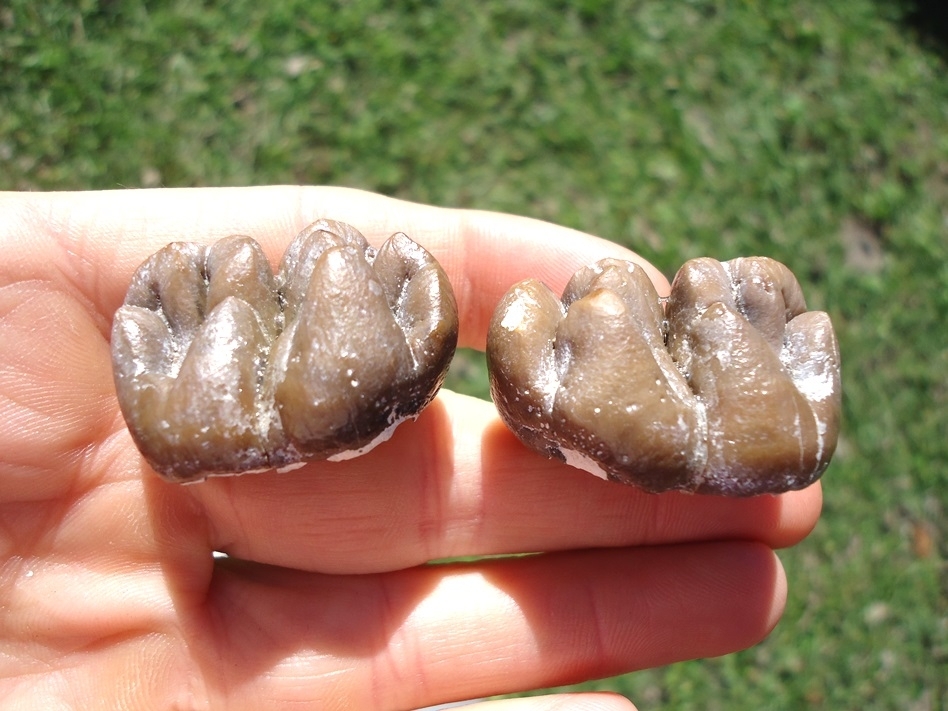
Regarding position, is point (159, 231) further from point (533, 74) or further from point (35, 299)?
point (533, 74)

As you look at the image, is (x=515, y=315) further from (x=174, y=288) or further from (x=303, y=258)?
(x=174, y=288)

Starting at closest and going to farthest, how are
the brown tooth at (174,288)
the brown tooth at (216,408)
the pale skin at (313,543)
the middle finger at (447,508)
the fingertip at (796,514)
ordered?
1. the brown tooth at (216,408)
2. the brown tooth at (174,288)
3. the pale skin at (313,543)
4. the middle finger at (447,508)
5. the fingertip at (796,514)

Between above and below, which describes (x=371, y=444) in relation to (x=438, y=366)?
below

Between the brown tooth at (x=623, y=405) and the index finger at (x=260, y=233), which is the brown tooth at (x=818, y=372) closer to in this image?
the brown tooth at (x=623, y=405)

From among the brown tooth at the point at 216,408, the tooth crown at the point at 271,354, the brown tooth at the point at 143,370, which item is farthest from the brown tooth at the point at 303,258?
the brown tooth at the point at 143,370

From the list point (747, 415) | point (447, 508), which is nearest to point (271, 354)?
point (447, 508)

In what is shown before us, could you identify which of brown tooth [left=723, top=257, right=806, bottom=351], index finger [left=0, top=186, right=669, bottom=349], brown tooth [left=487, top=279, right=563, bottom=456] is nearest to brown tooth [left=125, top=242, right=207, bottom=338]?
index finger [left=0, top=186, right=669, bottom=349]

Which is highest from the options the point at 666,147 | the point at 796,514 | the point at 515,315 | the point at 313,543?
the point at 515,315
